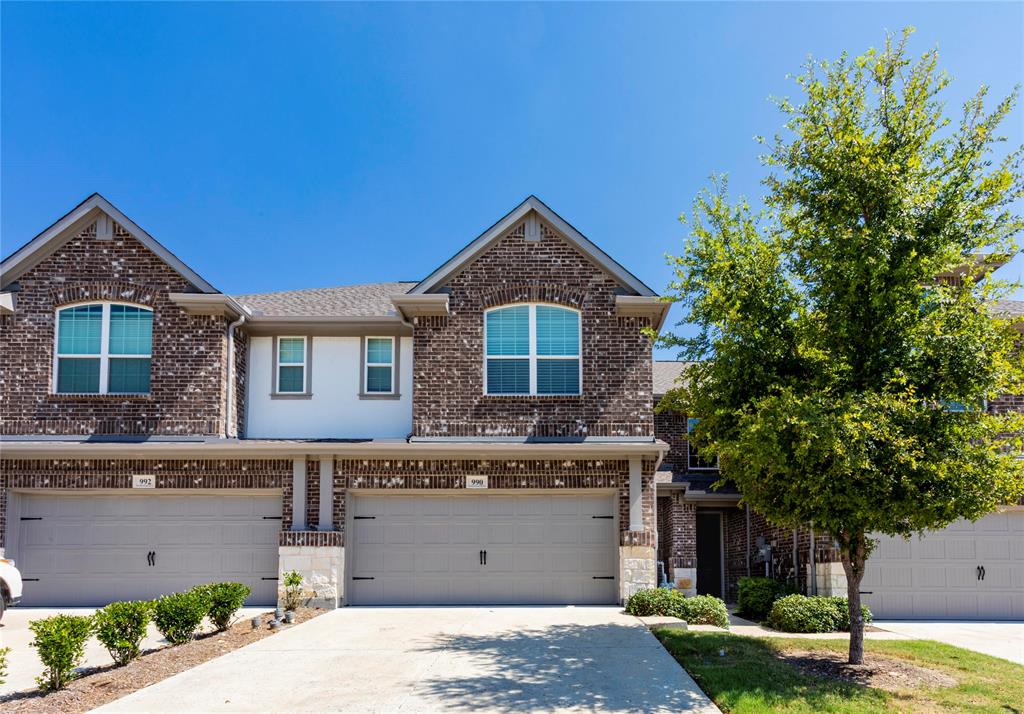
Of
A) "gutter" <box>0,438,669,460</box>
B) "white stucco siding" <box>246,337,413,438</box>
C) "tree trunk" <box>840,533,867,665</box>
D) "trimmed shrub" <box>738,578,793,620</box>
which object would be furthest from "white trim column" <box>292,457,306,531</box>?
"tree trunk" <box>840,533,867,665</box>

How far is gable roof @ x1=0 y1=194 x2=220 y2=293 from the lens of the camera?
17.4m

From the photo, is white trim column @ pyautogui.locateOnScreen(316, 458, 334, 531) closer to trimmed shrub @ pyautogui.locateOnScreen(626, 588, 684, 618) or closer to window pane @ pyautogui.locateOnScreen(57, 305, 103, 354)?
window pane @ pyautogui.locateOnScreen(57, 305, 103, 354)

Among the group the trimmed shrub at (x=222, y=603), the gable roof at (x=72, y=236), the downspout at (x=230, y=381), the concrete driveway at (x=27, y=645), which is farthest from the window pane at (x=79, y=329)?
the trimmed shrub at (x=222, y=603)

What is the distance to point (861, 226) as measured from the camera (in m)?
11.1

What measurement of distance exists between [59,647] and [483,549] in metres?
8.71

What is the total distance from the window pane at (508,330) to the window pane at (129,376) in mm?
6862

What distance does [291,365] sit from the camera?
18.3 metres

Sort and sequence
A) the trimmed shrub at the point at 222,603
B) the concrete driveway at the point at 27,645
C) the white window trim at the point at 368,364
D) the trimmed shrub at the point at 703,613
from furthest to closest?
the white window trim at the point at 368,364
the trimmed shrub at the point at 703,613
the trimmed shrub at the point at 222,603
the concrete driveway at the point at 27,645

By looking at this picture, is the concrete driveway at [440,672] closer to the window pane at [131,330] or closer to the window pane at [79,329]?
the window pane at [131,330]

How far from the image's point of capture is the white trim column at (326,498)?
16.4m

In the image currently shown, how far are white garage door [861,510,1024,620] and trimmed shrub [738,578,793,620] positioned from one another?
1.71 meters

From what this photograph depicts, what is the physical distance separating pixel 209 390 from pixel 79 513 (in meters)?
3.40

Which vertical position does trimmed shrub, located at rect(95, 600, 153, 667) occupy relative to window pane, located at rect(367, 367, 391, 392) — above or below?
below

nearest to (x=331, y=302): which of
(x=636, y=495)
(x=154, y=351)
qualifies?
(x=154, y=351)
